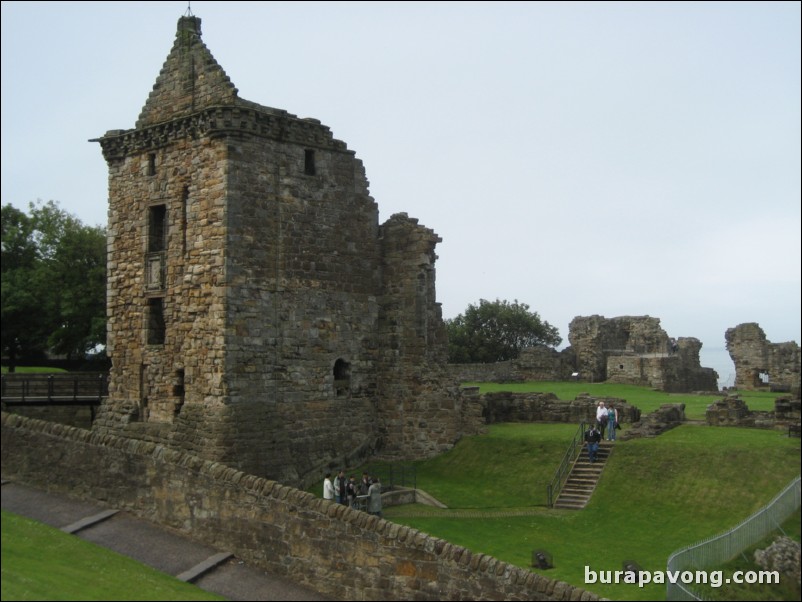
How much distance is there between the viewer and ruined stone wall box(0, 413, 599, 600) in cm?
1750

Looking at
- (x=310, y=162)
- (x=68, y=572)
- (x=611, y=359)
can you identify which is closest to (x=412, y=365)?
(x=310, y=162)

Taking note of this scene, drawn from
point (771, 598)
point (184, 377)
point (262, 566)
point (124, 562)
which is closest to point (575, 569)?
point (771, 598)

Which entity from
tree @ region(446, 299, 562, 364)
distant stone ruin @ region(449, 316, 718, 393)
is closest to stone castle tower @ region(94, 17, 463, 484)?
distant stone ruin @ region(449, 316, 718, 393)

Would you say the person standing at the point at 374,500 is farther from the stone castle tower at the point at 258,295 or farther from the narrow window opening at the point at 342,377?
the narrow window opening at the point at 342,377

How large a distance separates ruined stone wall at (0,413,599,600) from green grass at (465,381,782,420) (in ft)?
45.4

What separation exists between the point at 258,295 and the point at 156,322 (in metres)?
3.82

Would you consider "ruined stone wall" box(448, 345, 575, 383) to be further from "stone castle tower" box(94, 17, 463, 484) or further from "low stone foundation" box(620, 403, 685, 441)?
"low stone foundation" box(620, 403, 685, 441)

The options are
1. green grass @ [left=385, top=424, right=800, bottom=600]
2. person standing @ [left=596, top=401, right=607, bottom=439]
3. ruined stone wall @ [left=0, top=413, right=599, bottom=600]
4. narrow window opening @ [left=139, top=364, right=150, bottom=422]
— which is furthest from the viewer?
narrow window opening @ [left=139, top=364, right=150, bottom=422]

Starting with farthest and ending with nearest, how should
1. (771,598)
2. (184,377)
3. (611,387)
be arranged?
(611,387), (184,377), (771,598)

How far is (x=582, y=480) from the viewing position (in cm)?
2506

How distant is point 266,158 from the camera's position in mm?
26141

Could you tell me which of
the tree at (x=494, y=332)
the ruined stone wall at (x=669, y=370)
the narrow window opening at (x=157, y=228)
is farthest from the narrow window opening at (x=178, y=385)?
the tree at (x=494, y=332)

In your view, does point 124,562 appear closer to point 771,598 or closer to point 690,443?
point 771,598

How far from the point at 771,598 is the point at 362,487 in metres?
11.1
